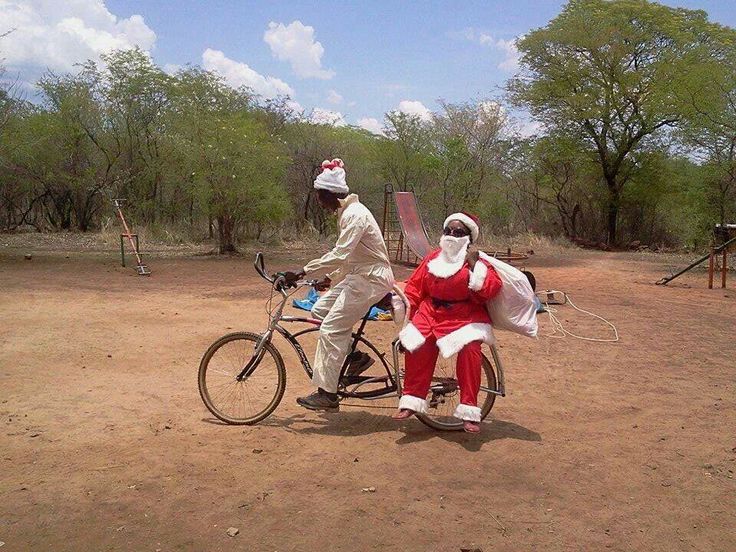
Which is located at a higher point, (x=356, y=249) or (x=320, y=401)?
(x=356, y=249)

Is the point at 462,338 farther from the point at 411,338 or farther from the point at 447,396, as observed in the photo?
the point at 447,396

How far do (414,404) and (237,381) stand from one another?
117 cm

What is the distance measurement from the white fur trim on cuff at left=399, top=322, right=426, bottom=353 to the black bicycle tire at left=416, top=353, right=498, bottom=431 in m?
0.42

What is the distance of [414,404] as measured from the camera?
3.99m

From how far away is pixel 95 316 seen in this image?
7.93 metres

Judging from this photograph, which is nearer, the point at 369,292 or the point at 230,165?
the point at 369,292

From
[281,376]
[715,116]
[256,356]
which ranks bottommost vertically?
[281,376]

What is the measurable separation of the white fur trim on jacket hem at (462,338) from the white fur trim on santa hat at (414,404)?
331mm

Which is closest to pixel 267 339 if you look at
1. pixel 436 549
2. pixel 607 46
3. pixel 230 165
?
pixel 436 549

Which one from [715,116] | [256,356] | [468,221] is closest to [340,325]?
[256,356]

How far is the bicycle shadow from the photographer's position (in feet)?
13.3

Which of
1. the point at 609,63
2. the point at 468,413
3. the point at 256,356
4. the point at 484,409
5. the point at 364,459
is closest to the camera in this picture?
the point at 364,459

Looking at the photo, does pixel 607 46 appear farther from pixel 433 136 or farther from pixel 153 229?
pixel 153 229

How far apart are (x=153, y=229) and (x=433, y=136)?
357 inches
